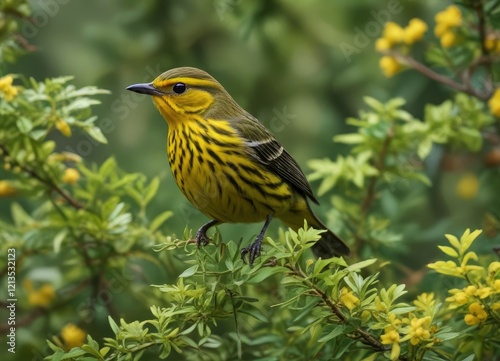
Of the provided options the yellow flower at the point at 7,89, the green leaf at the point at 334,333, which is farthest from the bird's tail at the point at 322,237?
the yellow flower at the point at 7,89

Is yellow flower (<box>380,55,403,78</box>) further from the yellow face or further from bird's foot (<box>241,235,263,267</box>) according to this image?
bird's foot (<box>241,235,263,267</box>)

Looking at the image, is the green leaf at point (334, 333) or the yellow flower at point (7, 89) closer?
the green leaf at point (334, 333)

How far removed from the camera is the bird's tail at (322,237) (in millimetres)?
4047

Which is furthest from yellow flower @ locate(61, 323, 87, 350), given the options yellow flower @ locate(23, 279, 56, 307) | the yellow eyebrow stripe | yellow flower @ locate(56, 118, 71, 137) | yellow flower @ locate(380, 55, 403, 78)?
yellow flower @ locate(380, 55, 403, 78)

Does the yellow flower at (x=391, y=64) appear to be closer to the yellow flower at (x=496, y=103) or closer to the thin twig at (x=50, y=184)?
the yellow flower at (x=496, y=103)

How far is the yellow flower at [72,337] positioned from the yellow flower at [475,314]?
1.92 metres

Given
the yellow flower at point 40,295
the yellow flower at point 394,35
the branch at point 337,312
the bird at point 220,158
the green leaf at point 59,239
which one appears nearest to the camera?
the branch at point 337,312

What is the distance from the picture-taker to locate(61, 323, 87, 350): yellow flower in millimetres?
4020

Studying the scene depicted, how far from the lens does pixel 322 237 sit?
406cm

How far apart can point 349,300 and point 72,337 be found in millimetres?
1641

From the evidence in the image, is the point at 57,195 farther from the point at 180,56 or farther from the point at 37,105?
the point at 180,56

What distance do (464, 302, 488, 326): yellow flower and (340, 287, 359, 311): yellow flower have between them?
0.38m

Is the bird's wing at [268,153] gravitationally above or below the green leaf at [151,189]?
above

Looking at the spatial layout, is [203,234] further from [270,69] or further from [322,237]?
[270,69]
